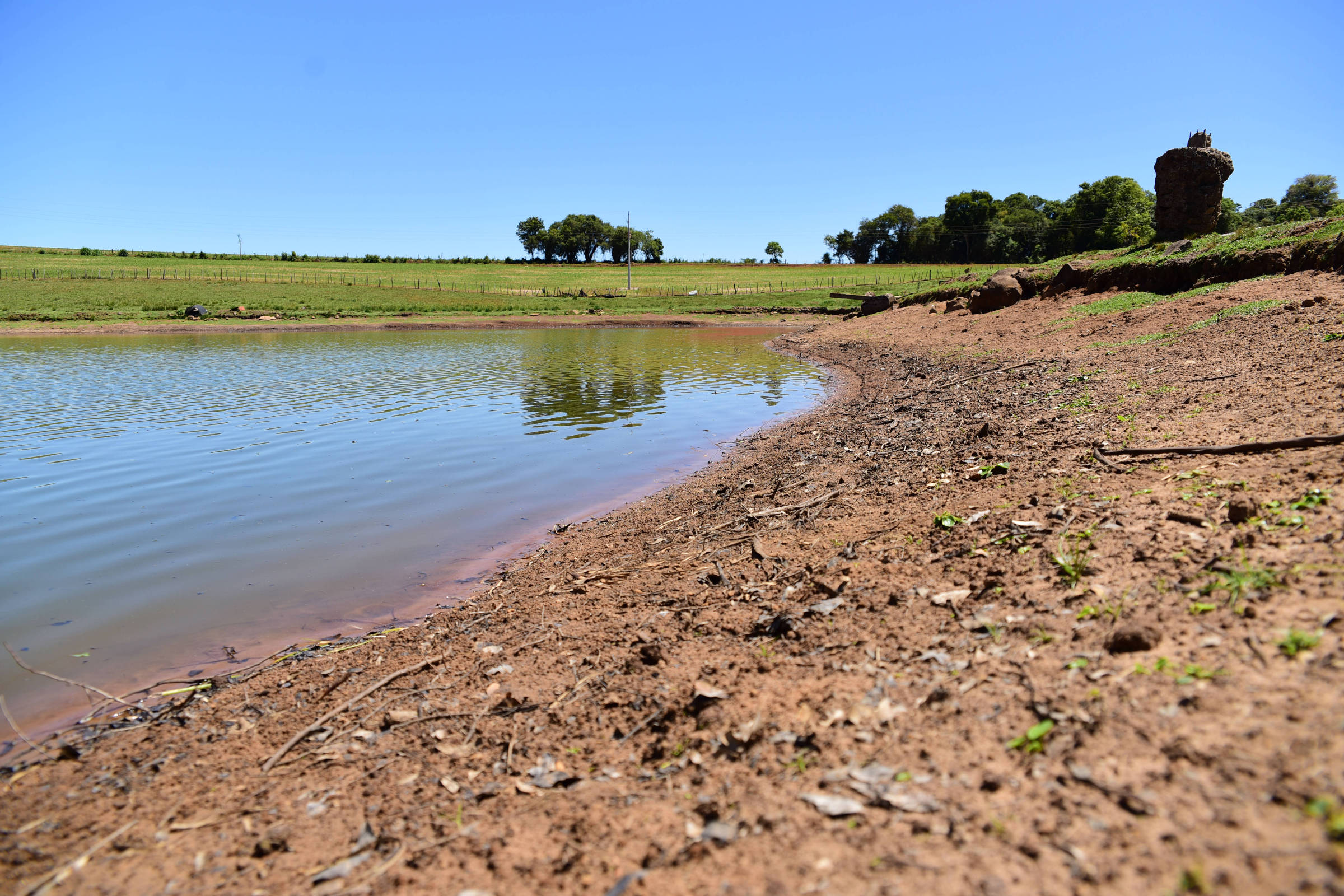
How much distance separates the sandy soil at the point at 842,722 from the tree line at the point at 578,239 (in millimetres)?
134061

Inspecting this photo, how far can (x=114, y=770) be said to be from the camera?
434 cm

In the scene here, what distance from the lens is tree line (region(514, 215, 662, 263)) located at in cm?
13675

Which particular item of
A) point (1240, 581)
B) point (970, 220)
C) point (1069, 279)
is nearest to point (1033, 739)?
point (1240, 581)

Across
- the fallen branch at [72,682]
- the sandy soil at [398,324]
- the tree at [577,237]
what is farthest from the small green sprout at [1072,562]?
the tree at [577,237]

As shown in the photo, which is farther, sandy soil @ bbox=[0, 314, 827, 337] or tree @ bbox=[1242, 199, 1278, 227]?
sandy soil @ bbox=[0, 314, 827, 337]

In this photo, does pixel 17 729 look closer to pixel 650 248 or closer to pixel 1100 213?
pixel 1100 213

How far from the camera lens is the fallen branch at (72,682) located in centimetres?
520

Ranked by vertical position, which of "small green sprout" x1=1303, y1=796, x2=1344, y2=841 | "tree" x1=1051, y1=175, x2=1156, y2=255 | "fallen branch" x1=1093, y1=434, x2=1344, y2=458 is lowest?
"small green sprout" x1=1303, y1=796, x2=1344, y2=841

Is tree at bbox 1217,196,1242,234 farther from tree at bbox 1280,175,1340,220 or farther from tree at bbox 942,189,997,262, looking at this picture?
tree at bbox 942,189,997,262

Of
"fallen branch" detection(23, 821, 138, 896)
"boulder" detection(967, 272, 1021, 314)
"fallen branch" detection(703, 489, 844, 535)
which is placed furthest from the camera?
"boulder" detection(967, 272, 1021, 314)

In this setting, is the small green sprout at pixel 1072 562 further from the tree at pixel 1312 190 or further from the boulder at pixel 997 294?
the tree at pixel 1312 190

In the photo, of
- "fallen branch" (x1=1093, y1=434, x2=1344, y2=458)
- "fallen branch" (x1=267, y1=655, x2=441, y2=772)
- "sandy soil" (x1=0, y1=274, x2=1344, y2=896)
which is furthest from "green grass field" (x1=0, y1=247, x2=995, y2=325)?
"fallen branch" (x1=267, y1=655, x2=441, y2=772)

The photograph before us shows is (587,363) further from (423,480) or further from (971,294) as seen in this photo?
(423,480)

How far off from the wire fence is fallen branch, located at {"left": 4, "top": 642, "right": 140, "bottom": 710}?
218 feet
